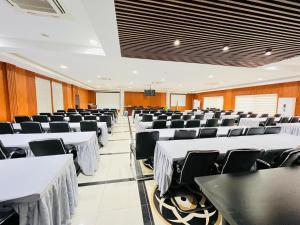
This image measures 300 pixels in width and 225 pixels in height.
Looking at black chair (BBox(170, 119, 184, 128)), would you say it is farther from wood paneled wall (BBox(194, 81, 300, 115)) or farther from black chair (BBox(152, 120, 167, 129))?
wood paneled wall (BBox(194, 81, 300, 115))

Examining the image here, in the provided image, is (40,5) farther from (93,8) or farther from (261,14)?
(261,14)

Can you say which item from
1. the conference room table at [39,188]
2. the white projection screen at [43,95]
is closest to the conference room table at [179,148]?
the conference room table at [39,188]

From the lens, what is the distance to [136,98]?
20.3 m

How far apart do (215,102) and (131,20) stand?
1649 centimetres

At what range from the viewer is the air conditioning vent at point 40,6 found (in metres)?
2.37

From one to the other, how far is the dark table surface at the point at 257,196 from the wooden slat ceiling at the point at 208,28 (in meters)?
2.34

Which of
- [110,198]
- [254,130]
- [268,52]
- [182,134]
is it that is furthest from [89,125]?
[268,52]

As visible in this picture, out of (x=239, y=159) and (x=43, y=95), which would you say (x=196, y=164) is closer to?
(x=239, y=159)

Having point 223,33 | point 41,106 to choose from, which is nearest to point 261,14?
point 223,33

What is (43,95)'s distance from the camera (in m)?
8.41

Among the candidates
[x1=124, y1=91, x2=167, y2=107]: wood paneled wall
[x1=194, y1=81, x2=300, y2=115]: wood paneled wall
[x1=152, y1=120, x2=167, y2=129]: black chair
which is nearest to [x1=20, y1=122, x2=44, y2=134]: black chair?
[x1=152, y1=120, x2=167, y2=129]: black chair

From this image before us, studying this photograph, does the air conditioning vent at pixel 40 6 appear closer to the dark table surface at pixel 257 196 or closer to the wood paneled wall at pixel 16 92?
the dark table surface at pixel 257 196

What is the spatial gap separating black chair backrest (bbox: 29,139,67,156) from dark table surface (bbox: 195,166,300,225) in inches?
90.9

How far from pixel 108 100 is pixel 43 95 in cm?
1133
